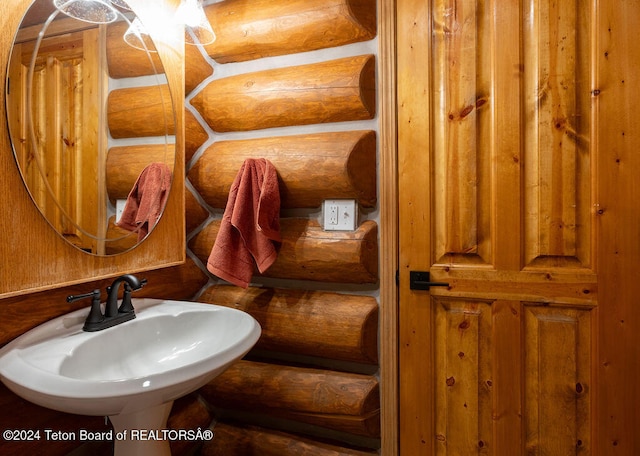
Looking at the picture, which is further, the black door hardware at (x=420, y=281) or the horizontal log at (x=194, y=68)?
the horizontal log at (x=194, y=68)

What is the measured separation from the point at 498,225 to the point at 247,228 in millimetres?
933

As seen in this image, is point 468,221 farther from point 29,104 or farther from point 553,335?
point 29,104

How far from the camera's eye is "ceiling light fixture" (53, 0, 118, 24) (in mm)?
1169

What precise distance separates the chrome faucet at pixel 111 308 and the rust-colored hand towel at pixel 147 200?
0.83 feet

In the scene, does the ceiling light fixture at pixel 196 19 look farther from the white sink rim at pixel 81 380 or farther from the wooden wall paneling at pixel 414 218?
the white sink rim at pixel 81 380

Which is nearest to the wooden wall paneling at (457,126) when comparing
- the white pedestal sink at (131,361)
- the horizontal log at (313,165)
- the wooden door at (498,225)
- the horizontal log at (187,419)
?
the wooden door at (498,225)

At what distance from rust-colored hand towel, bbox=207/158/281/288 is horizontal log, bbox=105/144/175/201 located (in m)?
0.32

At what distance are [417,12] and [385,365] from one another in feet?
4.47

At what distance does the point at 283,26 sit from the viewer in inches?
62.5

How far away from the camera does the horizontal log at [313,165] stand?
1.47 meters

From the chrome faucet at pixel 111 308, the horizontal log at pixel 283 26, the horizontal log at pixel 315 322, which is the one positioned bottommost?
the horizontal log at pixel 315 322

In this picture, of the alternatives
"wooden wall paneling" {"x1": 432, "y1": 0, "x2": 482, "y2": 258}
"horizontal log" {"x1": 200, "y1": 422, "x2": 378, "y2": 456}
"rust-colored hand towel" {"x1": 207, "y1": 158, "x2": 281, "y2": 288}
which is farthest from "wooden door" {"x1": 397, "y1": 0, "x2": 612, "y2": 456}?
"rust-colored hand towel" {"x1": 207, "y1": 158, "x2": 281, "y2": 288}

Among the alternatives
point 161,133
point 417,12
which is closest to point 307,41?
point 417,12

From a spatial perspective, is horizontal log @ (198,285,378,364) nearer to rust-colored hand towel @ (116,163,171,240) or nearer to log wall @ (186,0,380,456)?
log wall @ (186,0,380,456)
